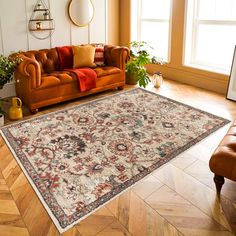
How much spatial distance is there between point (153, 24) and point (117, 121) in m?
2.98

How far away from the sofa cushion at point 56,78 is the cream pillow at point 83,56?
1.15ft

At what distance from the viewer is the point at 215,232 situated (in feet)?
5.98

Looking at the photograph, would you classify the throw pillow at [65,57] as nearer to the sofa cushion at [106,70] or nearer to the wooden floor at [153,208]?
the sofa cushion at [106,70]

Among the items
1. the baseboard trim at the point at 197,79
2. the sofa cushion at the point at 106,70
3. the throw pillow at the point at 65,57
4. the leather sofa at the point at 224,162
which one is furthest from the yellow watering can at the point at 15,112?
the baseboard trim at the point at 197,79

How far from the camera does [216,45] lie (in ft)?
15.3

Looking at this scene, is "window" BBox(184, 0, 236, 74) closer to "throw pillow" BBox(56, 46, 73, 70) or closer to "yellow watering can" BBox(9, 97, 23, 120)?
"throw pillow" BBox(56, 46, 73, 70)

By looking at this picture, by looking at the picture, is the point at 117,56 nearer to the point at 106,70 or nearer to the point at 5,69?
the point at 106,70

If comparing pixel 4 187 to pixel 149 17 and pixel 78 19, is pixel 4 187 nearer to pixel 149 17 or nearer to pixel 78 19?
pixel 78 19

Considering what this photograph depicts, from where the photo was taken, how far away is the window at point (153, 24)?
532 cm

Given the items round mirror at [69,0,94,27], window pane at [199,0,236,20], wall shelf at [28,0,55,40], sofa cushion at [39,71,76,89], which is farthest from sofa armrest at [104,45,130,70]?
window pane at [199,0,236,20]

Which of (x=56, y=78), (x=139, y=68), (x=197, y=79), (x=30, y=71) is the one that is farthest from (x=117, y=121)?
(x=197, y=79)

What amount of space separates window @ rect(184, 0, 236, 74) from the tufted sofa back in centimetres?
236

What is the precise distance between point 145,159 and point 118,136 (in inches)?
22.0

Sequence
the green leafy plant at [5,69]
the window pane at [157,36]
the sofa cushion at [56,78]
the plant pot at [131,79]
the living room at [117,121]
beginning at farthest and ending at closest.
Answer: the window pane at [157,36] < the plant pot at [131,79] < the sofa cushion at [56,78] < the green leafy plant at [5,69] < the living room at [117,121]
